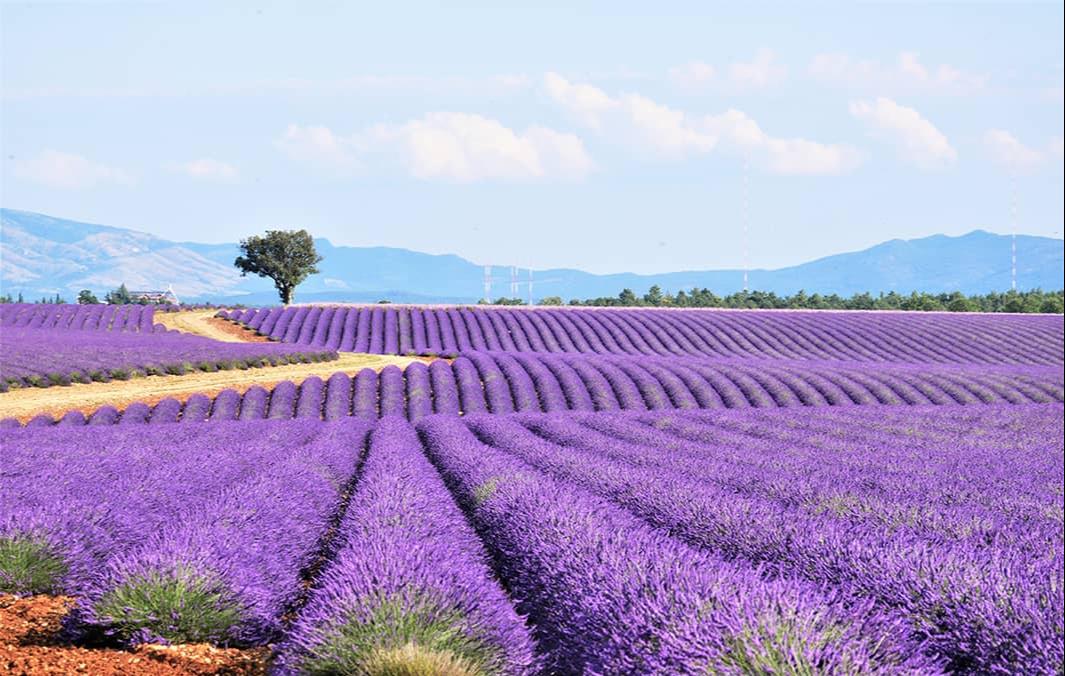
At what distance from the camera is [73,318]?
138ft

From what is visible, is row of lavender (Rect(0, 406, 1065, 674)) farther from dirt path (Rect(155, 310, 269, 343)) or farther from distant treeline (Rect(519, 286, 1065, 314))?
distant treeline (Rect(519, 286, 1065, 314))

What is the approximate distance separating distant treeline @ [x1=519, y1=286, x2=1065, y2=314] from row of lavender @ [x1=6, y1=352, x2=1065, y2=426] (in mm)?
33145

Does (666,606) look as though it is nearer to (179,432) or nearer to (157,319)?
(179,432)

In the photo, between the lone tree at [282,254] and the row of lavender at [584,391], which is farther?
the lone tree at [282,254]

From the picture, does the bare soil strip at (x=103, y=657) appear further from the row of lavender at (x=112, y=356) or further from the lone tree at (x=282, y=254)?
the lone tree at (x=282, y=254)

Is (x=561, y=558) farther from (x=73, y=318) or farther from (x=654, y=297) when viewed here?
(x=654, y=297)

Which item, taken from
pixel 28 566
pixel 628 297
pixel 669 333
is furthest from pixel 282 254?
pixel 28 566

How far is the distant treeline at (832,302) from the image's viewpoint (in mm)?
61750

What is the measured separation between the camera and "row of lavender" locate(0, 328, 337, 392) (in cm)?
2459

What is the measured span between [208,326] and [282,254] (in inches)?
532

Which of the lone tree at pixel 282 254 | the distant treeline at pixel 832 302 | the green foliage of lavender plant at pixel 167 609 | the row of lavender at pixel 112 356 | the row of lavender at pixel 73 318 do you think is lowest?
the row of lavender at pixel 112 356

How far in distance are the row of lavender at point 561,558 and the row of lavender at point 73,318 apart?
31.0 meters

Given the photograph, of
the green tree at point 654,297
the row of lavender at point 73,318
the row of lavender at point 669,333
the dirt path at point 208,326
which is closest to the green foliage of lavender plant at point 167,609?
the row of lavender at point 669,333

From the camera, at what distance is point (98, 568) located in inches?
239
